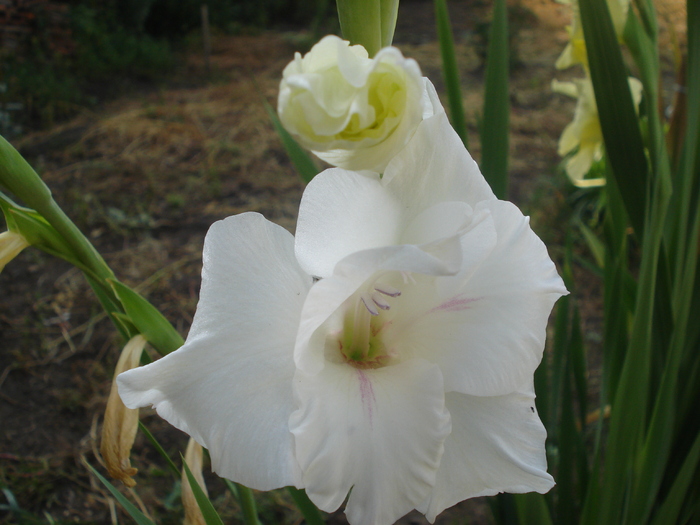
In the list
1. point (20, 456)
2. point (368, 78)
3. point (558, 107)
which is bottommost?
point (20, 456)

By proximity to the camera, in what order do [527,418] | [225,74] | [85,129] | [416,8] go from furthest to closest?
1. [416,8]
2. [225,74]
3. [85,129]
4. [527,418]

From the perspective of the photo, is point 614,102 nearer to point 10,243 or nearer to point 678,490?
point 678,490

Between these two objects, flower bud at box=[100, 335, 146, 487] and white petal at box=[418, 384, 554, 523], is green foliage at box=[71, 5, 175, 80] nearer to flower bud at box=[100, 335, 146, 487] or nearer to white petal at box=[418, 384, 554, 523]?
flower bud at box=[100, 335, 146, 487]

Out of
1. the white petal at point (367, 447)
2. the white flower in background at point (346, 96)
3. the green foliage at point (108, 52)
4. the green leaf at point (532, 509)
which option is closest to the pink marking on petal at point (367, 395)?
the white petal at point (367, 447)

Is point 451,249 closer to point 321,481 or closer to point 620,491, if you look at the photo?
point 321,481

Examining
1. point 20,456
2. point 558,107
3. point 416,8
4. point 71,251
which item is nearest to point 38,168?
point 20,456

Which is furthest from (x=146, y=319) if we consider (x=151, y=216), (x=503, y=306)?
(x=151, y=216)

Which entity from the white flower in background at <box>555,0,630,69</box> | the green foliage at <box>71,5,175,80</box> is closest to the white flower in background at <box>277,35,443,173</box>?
the white flower in background at <box>555,0,630,69</box>

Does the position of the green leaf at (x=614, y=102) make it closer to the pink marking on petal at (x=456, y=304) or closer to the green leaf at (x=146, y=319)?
the pink marking on petal at (x=456, y=304)
